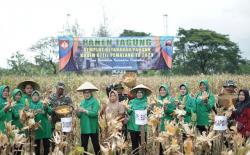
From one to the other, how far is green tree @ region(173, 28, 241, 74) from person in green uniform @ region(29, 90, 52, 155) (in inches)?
967

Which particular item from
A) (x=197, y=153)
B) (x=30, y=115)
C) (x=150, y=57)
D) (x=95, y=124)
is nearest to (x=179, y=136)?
(x=197, y=153)

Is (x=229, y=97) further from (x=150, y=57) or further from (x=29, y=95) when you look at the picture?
(x=150, y=57)

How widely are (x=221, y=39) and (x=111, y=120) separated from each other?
26.2 m

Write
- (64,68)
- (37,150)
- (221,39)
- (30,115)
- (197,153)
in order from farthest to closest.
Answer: (221,39) < (64,68) < (37,150) < (30,115) < (197,153)

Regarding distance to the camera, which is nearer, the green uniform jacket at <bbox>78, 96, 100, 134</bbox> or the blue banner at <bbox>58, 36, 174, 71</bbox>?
the green uniform jacket at <bbox>78, 96, 100, 134</bbox>

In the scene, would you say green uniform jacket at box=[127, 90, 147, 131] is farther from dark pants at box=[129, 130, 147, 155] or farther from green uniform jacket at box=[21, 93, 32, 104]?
green uniform jacket at box=[21, 93, 32, 104]

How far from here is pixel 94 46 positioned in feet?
50.6

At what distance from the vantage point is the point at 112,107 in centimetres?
652

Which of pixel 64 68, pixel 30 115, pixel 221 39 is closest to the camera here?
pixel 30 115

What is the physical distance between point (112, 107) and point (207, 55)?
24.7 metres

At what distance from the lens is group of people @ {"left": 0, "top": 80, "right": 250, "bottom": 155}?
19.8ft

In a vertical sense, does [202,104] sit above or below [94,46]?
below

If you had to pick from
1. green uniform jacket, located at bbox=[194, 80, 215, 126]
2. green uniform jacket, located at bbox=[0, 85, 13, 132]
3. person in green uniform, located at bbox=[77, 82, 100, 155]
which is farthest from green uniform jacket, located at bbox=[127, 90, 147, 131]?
green uniform jacket, located at bbox=[0, 85, 13, 132]

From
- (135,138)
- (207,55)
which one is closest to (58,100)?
(135,138)
